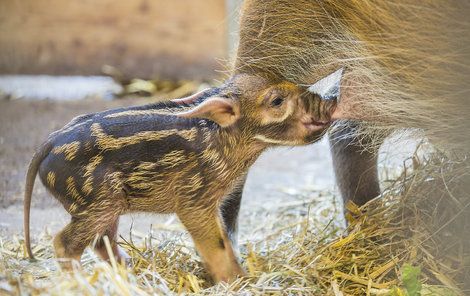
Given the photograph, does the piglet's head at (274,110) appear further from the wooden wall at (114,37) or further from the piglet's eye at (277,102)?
the wooden wall at (114,37)

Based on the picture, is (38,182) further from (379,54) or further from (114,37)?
(114,37)

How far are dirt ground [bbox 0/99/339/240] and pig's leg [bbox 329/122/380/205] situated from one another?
26 cm

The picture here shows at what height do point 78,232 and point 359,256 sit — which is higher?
point 78,232

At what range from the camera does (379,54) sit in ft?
8.30

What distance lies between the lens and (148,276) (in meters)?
2.80

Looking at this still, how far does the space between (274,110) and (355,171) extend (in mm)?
600

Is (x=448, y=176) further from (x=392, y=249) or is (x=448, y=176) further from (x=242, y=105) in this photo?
(x=242, y=105)

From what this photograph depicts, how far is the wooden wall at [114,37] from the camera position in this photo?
646 cm

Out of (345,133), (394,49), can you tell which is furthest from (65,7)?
(394,49)

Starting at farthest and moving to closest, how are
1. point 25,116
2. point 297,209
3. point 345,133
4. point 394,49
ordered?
1. point 25,116
2. point 297,209
3. point 345,133
4. point 394,49

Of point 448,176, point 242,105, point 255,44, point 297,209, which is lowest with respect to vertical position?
point 297,209

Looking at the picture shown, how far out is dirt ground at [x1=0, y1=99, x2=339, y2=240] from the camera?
3703mm

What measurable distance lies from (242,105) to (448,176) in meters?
0.77

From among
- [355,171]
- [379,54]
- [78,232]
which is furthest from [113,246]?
[379,54]
